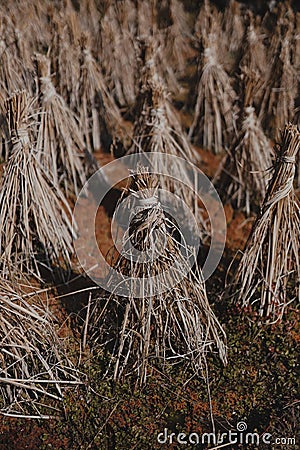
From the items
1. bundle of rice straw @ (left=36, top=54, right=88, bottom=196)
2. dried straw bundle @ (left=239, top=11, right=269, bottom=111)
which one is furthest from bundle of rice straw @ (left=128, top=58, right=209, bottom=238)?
dried straw bundle @ (left=239, top=11, right=269, bottom=111)

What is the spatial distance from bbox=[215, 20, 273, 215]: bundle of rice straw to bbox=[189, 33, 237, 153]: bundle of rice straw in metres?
0.48

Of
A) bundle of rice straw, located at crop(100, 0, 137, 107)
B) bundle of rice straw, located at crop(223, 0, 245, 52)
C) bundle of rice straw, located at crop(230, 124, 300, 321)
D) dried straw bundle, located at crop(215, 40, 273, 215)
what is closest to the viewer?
bundle of rice straw, located at crop(230, 124, 300, 321)

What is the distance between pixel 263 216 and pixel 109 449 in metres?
1.33

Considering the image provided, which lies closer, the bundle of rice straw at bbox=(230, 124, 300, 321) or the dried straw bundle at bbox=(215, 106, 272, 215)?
the bundle of rice straw at bbox=(230, 124, 300, 321)

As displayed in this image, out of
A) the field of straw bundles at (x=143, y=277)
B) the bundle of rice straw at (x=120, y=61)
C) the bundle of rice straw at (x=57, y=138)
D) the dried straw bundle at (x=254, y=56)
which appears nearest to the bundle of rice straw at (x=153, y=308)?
the field of straw bundles at (x=143, y=277)

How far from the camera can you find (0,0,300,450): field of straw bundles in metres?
2.25

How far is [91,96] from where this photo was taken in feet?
12.7

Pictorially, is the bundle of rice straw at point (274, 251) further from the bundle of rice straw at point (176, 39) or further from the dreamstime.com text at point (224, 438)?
the bundle of rice straw at point (176, 39)

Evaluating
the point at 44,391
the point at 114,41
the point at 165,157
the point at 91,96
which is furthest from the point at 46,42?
the point at 44,391

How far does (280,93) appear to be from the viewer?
401cm

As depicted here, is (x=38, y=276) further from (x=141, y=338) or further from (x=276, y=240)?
(x=276, y=240)

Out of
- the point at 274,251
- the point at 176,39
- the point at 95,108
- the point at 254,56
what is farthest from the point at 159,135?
the point at 176,39

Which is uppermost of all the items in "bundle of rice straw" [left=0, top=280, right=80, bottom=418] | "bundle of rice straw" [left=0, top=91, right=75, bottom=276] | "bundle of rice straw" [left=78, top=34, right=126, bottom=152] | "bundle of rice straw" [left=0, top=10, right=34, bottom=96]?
"bundle of rice straw" [left=0, top=10, right=34, bottom=96]

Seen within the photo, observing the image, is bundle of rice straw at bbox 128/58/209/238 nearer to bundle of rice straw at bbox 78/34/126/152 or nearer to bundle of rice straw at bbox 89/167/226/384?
bundle of rice straw at bbox 78/34/126/152
